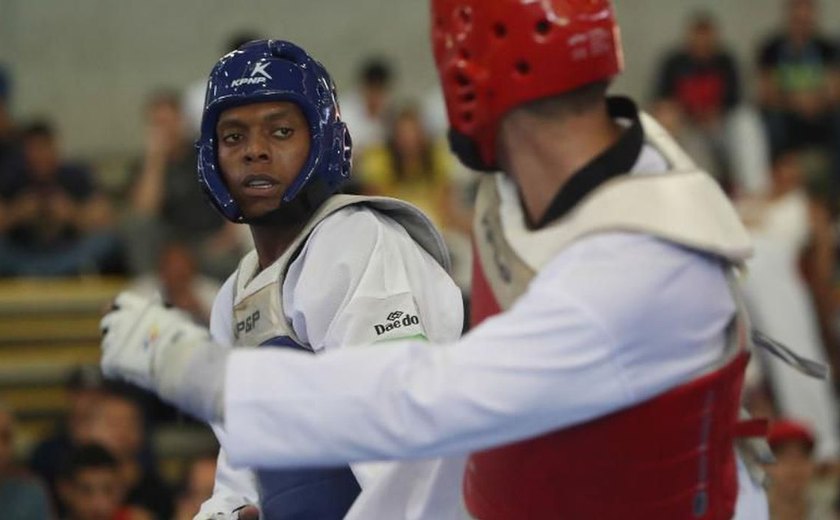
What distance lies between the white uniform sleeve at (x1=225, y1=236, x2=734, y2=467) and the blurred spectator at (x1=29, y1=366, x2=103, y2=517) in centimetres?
649

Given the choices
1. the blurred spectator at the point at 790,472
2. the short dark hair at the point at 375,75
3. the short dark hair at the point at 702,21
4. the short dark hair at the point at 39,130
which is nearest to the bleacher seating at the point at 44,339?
the short dark hair at the point at 39,130

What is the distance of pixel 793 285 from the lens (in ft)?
38.6

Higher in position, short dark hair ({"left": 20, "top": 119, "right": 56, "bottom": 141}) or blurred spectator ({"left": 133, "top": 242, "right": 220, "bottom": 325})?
short dark hair ({"left": 20, "top": 119, "right": 56, "bottom": 141})

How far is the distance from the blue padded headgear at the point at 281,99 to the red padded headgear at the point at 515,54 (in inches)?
49.2

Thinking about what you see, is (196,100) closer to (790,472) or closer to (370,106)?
(370,106)

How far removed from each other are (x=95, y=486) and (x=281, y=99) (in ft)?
13.9

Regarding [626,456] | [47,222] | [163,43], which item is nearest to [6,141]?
[47,222]

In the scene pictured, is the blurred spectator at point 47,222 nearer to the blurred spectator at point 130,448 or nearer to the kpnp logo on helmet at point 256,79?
the blurred spectator at point 130,448

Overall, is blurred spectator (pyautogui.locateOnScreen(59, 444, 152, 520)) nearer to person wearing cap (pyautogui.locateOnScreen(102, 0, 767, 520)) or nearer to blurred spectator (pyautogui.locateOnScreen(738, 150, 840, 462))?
blurred spectator (pyautogui.locateOnScreen(738, 150, 840, 462))

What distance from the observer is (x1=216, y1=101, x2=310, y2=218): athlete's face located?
16.9 feet

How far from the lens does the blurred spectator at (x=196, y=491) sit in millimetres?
8727

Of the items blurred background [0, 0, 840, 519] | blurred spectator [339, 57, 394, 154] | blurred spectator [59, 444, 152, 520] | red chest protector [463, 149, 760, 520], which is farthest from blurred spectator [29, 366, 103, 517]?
red chest protector [463, 149, 760, 520]

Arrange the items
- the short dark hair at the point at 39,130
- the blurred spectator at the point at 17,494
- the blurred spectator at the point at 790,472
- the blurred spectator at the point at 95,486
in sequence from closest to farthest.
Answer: the blurred spectator at the point at 790,472 → the blurred spectator at the point at 17,494 → the blurred spectator at the point at 95,486 → the short dark hair at the point at 39,130

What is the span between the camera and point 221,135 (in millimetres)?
5254
